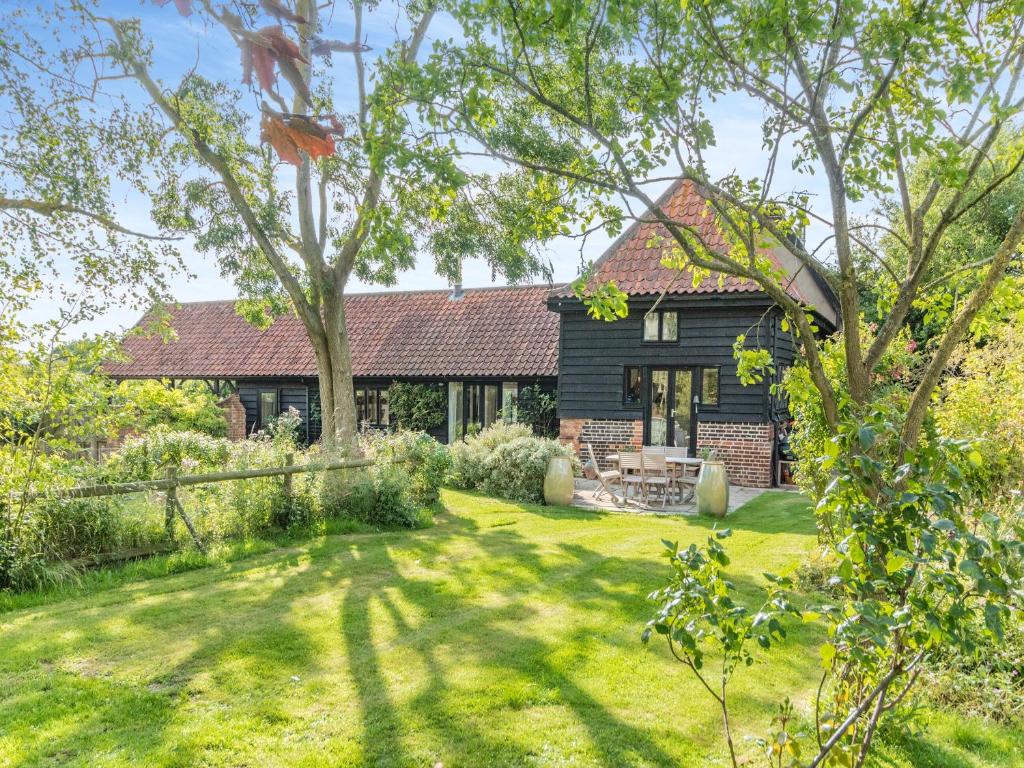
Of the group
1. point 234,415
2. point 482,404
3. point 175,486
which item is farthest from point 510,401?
point 175,486

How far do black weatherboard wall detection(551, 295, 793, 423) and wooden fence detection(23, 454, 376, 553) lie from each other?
7.60 metres

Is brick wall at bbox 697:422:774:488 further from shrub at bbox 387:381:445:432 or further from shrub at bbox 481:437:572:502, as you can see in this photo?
shrub at bbox 387:381:445:432

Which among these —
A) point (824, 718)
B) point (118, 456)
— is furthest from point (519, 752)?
point (118, 456)

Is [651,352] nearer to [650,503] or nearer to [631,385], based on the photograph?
[631,385]

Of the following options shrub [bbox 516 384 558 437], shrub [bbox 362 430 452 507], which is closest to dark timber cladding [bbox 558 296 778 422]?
shrub [bbox 516 384 558 437]

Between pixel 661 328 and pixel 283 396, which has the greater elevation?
pixel 661 328

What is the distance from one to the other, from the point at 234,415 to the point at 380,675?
68.5 feet

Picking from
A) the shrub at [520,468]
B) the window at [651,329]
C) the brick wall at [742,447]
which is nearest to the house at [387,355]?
the window at [651,329]

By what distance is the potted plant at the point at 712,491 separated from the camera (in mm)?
11766

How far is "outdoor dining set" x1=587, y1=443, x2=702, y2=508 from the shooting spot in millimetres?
12992

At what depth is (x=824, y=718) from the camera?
2963 millimetres

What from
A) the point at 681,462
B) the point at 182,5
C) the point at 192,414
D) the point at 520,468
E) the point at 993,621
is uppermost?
the point at 182,5

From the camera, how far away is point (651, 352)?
1641cm

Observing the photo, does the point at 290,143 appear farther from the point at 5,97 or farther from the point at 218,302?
the point at 218,302
